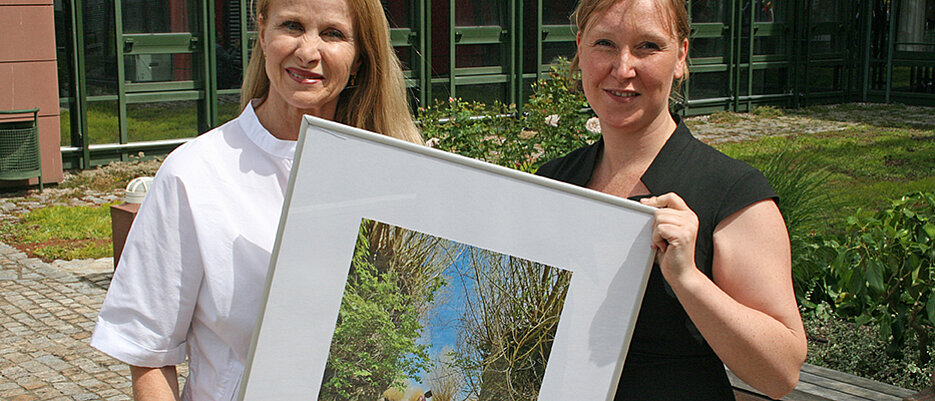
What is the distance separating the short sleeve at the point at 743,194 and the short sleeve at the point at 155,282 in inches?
39.5

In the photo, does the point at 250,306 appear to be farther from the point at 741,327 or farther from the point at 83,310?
the point at 83,310

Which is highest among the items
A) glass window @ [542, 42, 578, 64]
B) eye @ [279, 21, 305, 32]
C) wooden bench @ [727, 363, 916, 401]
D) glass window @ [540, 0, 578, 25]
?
glass window @ [540, 0, 578, 25]

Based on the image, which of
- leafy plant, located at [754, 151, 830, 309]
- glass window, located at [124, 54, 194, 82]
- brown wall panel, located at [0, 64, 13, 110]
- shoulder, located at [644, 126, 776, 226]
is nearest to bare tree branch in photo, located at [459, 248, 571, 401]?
shoulder, located at [644, 126, 776, 226]

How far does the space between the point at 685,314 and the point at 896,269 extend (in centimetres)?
275

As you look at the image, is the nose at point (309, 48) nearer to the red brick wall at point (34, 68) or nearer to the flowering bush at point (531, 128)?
the flowering bush at point (531, 128)

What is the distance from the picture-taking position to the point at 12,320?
6191 mm

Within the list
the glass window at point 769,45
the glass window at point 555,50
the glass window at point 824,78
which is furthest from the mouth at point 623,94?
the glass window at point 824,78

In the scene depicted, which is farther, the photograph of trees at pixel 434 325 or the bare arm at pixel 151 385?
the bare arm at pixel 151 385

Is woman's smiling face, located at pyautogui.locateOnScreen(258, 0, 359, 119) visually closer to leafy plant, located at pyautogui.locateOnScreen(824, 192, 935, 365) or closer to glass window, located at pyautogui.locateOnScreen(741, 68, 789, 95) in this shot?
leafy plant, located at pyautogui.locateOnScreen(824, 192, 935, 365)

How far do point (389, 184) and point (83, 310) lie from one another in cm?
554

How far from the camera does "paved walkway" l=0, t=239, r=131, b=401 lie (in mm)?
5086

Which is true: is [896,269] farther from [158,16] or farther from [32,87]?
[158,16]

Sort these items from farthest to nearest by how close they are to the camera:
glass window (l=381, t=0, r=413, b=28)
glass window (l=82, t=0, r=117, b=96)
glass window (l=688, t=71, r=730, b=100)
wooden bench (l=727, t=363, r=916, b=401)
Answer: glass window (l=688, t=71, r=730, b=100) → glass window (l=381, t=0, r=413, b=28) → glass window (l=82, t=0, r=117, b=96) → wooden bench (l=727, t=363, r=916, b=401)

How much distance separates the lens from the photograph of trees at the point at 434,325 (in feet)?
5.24
